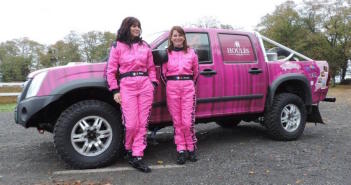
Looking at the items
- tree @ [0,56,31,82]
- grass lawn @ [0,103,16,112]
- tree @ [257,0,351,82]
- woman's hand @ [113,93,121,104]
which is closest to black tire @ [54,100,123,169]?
woman's hand @ [113,93,121,104]

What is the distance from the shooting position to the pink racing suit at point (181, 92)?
414 cm

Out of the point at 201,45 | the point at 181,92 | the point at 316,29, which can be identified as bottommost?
the point at 181,92

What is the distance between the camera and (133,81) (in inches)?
152

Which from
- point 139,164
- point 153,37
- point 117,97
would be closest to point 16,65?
point 153,37

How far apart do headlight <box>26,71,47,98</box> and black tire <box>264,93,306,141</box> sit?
11.0ft

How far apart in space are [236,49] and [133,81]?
6.31ft

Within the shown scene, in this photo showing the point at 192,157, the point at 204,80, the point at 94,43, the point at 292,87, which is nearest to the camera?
the point at 192,157

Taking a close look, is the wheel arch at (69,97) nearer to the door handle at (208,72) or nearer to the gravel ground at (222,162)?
the gravel ground at (222,162)

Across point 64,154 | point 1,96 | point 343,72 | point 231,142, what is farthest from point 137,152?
point 343,72

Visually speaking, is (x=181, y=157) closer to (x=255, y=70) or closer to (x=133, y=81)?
(x=133, y=81)

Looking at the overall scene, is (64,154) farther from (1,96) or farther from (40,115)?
(1,96)

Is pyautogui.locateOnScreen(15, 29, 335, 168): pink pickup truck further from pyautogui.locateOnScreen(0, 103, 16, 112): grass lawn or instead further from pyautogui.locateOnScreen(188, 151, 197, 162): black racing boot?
pyautogui.locateOnScreen(0, 103, 16, 112): grass lawn

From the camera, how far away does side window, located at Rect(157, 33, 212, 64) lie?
4727mm

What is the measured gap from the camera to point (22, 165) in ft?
13.8
